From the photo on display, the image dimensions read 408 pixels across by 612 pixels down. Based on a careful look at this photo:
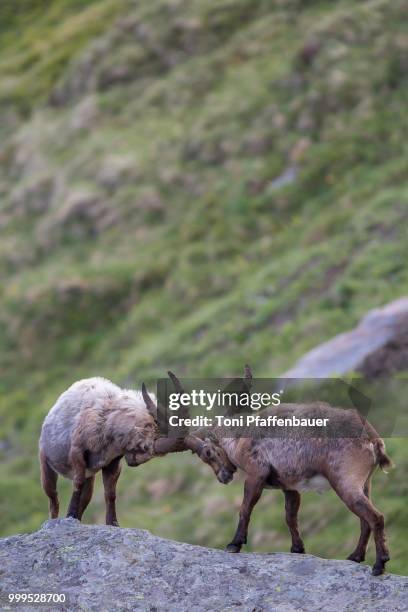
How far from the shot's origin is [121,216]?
40062 mm

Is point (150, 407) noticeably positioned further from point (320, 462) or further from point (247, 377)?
point (320, 462)

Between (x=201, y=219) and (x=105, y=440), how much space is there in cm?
2444

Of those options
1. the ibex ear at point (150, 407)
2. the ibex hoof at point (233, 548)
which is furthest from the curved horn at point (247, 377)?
the ibex hoof at point (233, 548)

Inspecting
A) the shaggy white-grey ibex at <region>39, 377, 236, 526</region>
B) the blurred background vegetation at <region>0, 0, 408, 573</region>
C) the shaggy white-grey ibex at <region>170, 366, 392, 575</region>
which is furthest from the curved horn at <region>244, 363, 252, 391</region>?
the blurred background vegetation at <region>0, 0, 408, 573</region>

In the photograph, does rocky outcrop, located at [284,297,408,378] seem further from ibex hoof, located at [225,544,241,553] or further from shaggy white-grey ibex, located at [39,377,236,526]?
ibex hoof, located at [225,544,241,553]

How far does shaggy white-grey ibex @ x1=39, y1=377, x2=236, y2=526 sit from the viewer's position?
13.6 metres

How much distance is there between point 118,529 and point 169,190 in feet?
90.6

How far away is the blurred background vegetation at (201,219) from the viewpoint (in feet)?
91.1

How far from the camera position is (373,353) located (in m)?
22.4

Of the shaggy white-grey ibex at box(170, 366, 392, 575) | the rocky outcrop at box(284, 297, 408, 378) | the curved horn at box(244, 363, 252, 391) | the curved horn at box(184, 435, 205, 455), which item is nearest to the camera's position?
the shaggy white-grey ibex at box(170, 366, 392, 575)

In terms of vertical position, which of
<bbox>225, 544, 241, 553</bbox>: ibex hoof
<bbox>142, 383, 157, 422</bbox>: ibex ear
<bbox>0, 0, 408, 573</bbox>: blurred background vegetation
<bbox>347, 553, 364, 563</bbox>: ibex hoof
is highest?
<bbox>142, 383, 157, 422</bbox>: ibex ear

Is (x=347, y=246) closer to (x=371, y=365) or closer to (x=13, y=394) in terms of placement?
(x=371, y=365)

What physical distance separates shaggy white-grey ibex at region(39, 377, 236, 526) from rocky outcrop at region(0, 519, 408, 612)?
94 cm

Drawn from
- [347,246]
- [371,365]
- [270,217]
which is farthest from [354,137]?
[371,365]
